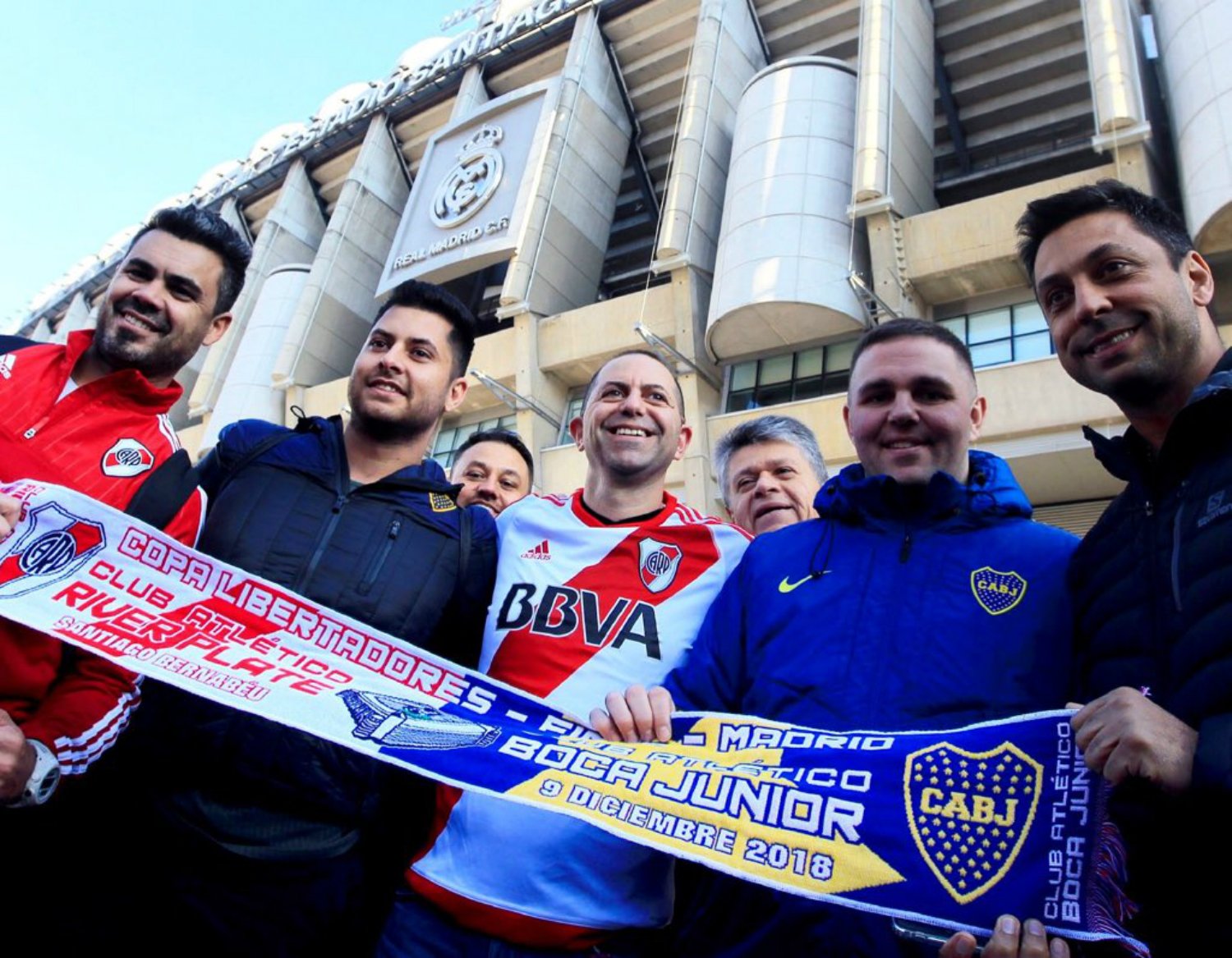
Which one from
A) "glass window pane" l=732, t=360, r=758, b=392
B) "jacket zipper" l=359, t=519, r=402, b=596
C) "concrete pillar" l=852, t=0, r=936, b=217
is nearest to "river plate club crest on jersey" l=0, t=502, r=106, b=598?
"jacket zipper" l=359, t=519, r=402, b=596

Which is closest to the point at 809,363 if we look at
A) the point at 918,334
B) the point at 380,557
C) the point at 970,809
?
the point at 918,334

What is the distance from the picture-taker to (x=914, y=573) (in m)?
2.41

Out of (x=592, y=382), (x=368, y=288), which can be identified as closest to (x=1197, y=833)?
(x=592, y=382)

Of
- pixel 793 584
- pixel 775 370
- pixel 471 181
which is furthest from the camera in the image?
pixel 471 181

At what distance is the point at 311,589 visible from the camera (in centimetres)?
291

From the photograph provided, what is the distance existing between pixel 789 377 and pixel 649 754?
17821 millimetres

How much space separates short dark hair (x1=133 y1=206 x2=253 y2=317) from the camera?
3.16 meters

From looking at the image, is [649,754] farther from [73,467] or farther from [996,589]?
[73,467]

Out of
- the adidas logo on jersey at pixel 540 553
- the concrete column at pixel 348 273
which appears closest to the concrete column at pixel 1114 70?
the adidas logo on jersey at pixel 540 553

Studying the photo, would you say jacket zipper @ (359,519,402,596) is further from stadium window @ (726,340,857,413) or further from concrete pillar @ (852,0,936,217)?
concrete pillar @ (852,0,936,217)

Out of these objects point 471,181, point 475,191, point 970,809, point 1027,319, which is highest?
point 471,181

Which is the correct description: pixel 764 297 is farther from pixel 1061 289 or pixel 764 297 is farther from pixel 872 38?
pixel 1061 289

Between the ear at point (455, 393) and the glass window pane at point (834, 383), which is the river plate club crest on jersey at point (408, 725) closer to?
the ear at point (455, 393)

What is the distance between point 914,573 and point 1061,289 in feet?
3.32
